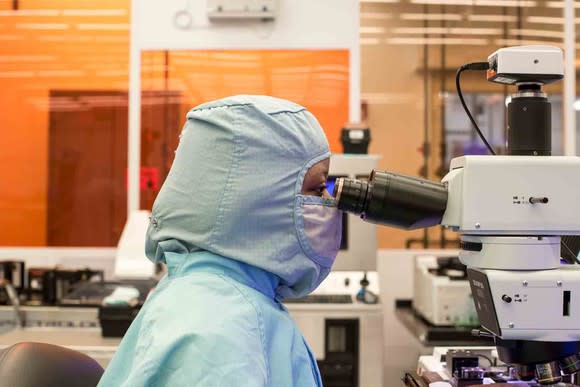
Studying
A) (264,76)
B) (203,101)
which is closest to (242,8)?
(264,76)

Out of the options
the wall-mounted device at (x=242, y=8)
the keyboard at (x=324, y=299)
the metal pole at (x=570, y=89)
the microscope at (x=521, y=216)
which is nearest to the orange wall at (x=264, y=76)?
the wall-mounted device at (x=242, y=8)

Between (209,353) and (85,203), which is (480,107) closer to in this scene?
(85,203)

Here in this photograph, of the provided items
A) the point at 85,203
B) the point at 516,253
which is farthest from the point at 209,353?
the point at 85,203

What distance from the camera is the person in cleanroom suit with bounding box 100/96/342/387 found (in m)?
0.85

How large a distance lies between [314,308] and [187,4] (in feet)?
6.93

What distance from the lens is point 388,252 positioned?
3.82m

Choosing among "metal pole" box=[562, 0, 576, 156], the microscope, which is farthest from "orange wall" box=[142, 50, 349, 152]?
the microscope

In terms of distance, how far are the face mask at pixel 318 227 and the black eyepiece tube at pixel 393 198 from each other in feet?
0.10

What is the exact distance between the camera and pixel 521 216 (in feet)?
3.19

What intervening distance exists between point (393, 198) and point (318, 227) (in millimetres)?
138

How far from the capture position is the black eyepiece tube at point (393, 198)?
101 centimetres

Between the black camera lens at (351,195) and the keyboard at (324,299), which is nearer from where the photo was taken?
the black camera lens at (351,195)

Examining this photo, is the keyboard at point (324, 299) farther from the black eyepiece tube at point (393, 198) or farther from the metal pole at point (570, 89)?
the metal pole at point (570, 89)

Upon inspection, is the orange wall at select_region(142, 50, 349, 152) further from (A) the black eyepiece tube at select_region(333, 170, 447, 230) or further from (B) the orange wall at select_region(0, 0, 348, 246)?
(A) the black eyepiece tube at select_region(333, 170, 447, 230)
